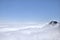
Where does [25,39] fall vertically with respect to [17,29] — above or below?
below

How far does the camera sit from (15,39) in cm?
250

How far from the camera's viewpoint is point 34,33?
8.24ft

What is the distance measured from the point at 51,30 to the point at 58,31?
0.15 meters

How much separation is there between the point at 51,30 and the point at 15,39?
0.79 meters

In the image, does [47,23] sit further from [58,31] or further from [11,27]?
[11,27]

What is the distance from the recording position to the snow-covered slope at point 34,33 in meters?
2.50

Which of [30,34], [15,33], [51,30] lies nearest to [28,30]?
[30,34]

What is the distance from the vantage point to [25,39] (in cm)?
253

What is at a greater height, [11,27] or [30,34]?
[11,27]

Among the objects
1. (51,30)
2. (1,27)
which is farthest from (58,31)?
(1,27)

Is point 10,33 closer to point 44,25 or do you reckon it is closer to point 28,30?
point 28,30

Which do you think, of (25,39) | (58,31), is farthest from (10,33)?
(58,31)

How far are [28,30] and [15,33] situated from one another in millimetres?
281

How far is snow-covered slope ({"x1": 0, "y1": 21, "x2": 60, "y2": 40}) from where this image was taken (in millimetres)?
2496
